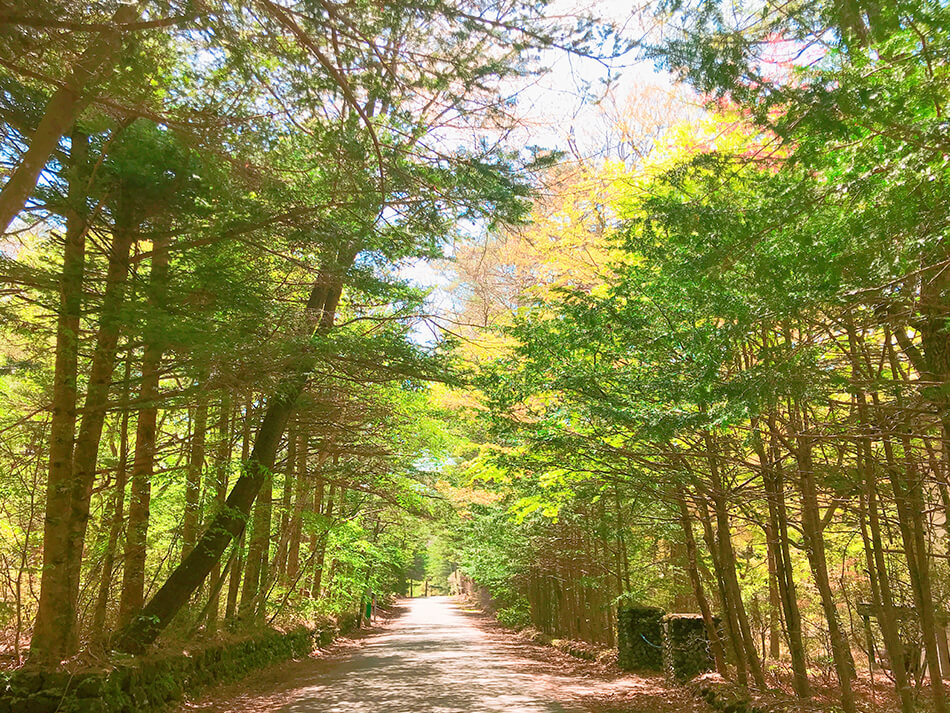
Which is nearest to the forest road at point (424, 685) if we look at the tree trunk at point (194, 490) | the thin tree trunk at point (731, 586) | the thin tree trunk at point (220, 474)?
the thin tree trunk at point (220, 474)

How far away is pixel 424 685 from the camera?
987cm

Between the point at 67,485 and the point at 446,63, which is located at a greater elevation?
the point at 446,63

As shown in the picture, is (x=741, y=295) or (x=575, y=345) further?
(x=575, y=345)

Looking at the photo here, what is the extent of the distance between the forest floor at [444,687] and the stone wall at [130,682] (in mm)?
290

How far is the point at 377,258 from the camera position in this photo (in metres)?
7.99

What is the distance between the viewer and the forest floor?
796 centimetres

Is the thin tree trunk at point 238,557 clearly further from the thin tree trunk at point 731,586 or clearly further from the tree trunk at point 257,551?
the thin tree trunk at point 731,586

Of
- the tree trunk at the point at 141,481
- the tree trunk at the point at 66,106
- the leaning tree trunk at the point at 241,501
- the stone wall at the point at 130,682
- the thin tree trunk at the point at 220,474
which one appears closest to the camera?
the tree trunk at the point at 66,106

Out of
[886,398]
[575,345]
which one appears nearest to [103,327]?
[575,345]

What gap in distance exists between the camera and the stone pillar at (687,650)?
940 centimetres

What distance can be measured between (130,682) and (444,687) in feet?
15.7

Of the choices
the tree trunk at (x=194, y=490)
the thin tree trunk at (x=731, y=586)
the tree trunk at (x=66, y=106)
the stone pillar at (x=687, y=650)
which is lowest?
the stone pillar at (x=687, y=650)

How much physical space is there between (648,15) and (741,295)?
2353mm

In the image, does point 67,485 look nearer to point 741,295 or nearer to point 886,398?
point 741,295
